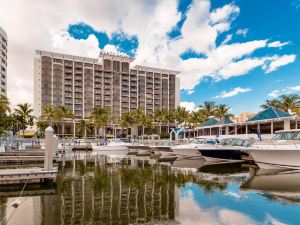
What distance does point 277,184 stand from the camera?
1752 centimetres

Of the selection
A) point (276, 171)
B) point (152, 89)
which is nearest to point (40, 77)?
point (152, 89)

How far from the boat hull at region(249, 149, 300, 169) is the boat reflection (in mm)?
606

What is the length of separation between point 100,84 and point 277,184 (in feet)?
330

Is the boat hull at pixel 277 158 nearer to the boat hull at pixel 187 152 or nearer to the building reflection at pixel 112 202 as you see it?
the building reflection at pixel 112 202

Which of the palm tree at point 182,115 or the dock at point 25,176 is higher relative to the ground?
the palm tree at point 182,115

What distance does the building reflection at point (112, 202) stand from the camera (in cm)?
1077

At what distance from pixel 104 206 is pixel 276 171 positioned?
16746mm

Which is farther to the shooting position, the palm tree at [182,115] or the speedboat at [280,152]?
the palm tree at [182,115]

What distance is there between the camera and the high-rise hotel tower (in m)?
103

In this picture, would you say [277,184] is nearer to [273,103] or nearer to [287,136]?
[287,136]

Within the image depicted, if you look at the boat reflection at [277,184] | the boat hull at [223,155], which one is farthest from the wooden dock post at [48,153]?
the boat hull at [223,155]

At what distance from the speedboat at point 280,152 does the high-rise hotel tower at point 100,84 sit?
9159 cm

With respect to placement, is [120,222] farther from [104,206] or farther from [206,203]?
[206,203]

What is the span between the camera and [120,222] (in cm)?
1037
